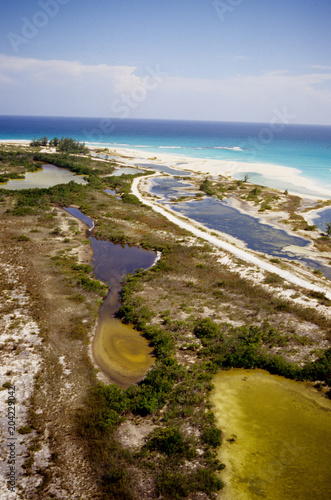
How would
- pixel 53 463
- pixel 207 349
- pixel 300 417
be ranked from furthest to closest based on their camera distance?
pixel 207 349 → pixel 300 417 → pixel 53 463

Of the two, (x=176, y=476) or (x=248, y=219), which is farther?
(x=248, y=219)

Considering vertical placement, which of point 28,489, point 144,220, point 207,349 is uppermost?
point 144,220

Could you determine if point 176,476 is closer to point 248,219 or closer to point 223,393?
point 223,393

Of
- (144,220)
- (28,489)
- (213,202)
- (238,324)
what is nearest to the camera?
(28,489)

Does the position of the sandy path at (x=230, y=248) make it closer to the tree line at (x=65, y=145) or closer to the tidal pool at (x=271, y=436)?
the tidal pool at (x=271, y=436)

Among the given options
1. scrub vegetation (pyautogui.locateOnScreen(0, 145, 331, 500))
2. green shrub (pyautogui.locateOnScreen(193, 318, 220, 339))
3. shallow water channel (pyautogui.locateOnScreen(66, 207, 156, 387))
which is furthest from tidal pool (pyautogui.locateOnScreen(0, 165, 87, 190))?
green shrub (pyautogui.locateOnScreen(193, 318, 220, 339))

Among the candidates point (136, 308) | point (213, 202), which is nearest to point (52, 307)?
point (136, 308)

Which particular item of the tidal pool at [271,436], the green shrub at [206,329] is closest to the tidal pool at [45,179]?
the green shrub at [206,329]

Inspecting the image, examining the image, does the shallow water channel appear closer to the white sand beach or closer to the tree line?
the white sand beach

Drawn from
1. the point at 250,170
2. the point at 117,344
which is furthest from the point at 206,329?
the point at 250,170
